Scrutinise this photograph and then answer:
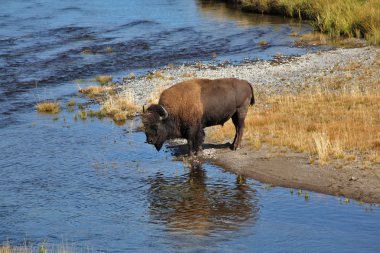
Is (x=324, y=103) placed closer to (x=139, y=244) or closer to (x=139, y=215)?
(x=139, y=215)

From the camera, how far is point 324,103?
20.3 m

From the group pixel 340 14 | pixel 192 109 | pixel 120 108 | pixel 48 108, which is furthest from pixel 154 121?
pixel 340 14

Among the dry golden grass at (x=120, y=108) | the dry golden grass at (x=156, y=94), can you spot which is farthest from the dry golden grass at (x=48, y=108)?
the dry golden grass at (x=156, y=94)

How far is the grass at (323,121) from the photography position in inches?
634

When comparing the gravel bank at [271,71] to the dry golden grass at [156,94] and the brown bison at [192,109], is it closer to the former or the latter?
the dry golden grass at [156,94]

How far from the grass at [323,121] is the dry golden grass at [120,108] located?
11.7 feet

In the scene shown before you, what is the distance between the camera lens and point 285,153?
654 inches

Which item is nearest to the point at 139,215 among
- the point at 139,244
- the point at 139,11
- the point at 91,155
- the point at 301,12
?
the point at 139,244

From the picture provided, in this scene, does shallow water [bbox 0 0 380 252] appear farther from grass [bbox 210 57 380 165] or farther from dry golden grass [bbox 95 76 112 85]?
grass [bbox 210 57 380 165]

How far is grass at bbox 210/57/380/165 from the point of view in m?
16.1

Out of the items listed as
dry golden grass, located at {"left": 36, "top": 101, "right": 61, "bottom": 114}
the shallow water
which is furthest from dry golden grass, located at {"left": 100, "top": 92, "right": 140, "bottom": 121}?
dry golden grass, located at {"left": 36, "top": 101, "right": 61, "bottom": 114}

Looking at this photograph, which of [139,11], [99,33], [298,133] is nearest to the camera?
[298,133]

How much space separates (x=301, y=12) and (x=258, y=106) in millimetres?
20175

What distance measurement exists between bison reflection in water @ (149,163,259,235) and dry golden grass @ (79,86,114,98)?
961cm
